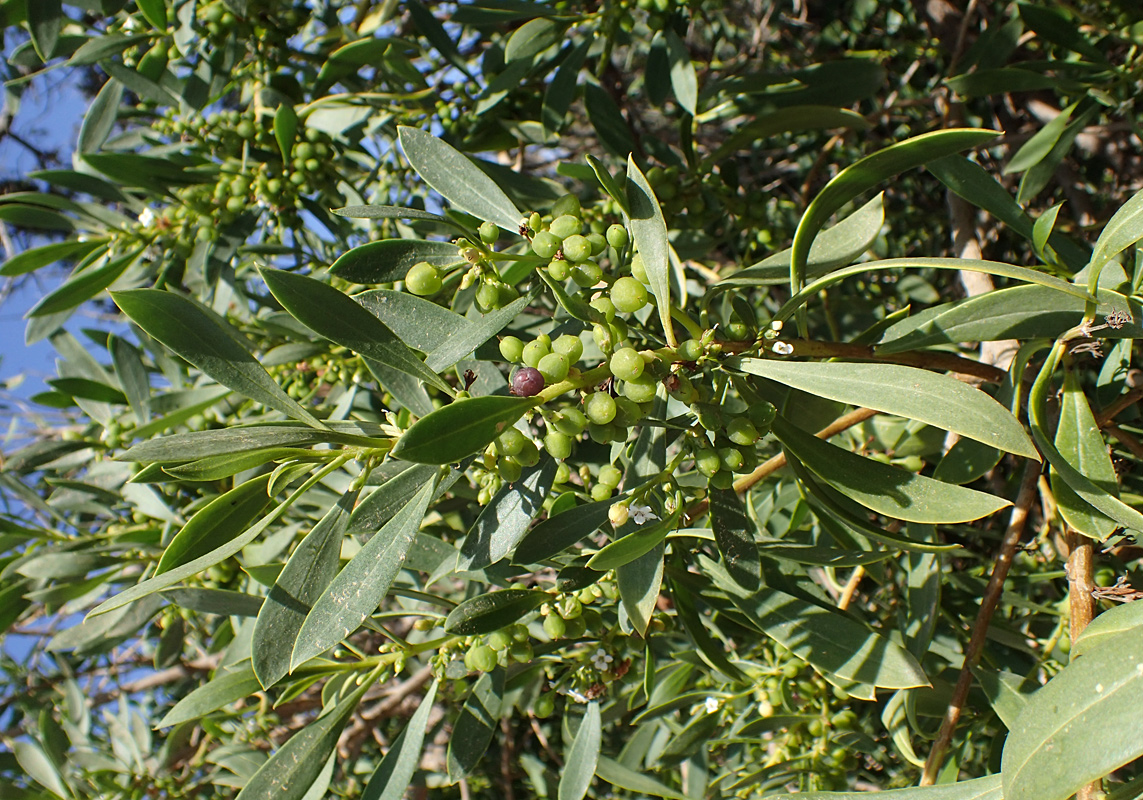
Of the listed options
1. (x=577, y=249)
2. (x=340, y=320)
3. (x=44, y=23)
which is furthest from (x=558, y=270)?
(x=44, y=23)

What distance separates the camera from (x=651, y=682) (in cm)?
133

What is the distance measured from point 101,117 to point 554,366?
1702 millimetres

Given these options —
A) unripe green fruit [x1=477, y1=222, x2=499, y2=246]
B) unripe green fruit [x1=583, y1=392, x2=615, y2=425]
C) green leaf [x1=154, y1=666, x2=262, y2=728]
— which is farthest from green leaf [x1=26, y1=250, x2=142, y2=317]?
unripe green fruit [x1=583, y1=392, x2=615, y2=425]

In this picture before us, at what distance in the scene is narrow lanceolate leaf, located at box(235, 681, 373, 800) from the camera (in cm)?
119

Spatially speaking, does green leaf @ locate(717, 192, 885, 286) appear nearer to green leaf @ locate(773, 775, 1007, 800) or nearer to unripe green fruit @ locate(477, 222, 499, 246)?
unripe green fruit @ locate(477, 222, 499, 246)

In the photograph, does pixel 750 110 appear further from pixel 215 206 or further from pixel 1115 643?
pixel 1115 643

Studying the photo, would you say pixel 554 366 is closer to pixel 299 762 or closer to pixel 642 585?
pixel 642 585

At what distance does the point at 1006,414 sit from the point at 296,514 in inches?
62.3

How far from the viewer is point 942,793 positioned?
1.00 meters

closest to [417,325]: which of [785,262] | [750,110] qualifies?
[785,262]

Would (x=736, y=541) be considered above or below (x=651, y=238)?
below

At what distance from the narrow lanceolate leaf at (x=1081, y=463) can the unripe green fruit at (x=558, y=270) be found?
0.66 m

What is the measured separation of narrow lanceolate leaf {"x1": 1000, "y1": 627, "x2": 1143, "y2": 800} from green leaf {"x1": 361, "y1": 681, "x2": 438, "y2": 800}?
36.2 inches

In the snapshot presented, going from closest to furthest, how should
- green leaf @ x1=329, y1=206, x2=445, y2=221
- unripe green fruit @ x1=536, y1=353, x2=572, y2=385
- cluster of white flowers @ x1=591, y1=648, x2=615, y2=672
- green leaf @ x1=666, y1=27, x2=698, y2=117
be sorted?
unripe green fruit @ x1=536, y1=353, x2=572, y2=385, green leaf @ x1=329, y1=206, x2=445, y2=221, cluster of white flowers @ x1=591, y1=648, x2=615, y2=672, green leaf @ x1=666, y1=27, x2=698, y2=117
